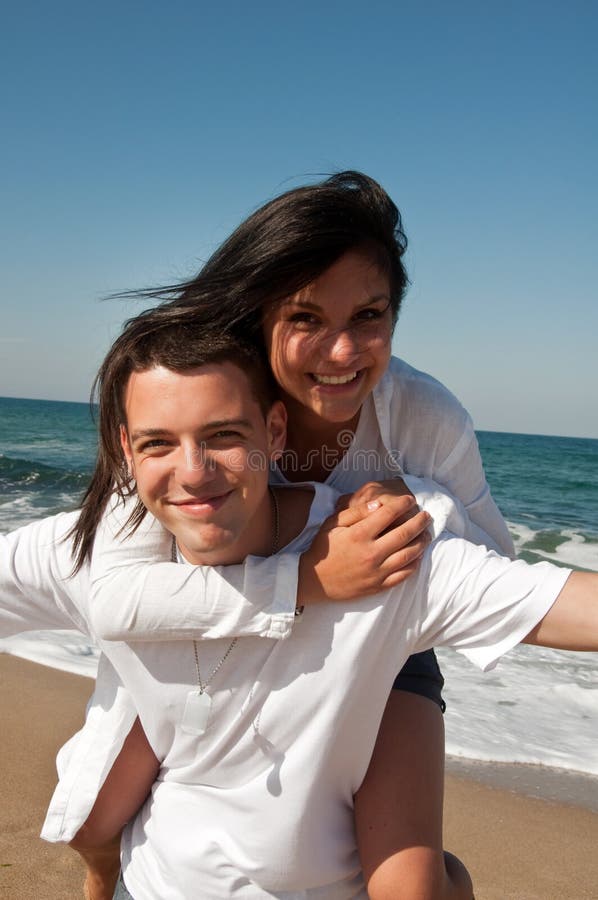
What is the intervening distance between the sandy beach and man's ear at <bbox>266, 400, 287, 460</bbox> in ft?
6.58

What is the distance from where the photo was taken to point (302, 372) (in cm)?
263

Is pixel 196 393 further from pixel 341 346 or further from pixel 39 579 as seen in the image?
pixel 39 579

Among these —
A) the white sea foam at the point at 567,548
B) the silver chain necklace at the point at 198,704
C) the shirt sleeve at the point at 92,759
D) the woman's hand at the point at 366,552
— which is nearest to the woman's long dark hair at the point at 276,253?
the woman's hand at the point at 366,552

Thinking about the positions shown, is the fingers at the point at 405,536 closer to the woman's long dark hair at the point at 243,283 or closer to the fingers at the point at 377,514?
the fingers at the point at 377,514

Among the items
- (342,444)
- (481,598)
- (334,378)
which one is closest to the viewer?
(481,598)

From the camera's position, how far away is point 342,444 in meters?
2.93

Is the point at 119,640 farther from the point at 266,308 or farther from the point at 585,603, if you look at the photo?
the point at 585,603

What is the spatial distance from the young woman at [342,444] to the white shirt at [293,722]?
0.10 meters

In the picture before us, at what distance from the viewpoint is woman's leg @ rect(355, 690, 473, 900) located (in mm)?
2254

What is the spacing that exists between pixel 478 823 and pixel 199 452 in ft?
8.82

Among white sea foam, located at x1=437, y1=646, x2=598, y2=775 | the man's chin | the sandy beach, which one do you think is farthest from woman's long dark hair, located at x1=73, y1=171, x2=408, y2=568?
white sea foam, located at x1=437, y1=646, x2=598, y2=775

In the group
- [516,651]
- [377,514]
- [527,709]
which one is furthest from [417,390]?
[516,651]

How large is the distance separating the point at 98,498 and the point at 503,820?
8.71 ft

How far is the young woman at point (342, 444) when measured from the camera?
2.23 metres
